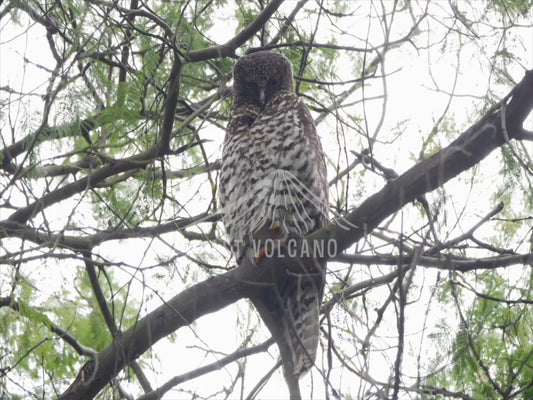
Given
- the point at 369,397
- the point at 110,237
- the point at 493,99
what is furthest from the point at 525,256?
the point at 110,237

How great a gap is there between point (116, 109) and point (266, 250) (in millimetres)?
1157

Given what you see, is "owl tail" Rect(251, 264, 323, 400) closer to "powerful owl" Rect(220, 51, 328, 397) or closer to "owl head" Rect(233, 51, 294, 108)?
"powerful owl" Rect(220, 51, 328, 397)

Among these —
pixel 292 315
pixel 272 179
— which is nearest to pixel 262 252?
pixel 292 315

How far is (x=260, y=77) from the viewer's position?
4961 mm

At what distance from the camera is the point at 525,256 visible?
11.5 feet

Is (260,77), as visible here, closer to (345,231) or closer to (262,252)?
(262,252)

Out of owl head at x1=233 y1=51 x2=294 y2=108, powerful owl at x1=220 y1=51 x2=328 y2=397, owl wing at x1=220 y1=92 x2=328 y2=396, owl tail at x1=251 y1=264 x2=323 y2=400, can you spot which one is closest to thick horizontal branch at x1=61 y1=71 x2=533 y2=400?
owl tail at x1=251 y1=264 x2=323 y2=400

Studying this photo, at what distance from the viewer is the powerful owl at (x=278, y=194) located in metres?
4.25

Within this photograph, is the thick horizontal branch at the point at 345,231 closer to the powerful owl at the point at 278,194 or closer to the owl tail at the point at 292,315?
the owl tail at the point at 292,315

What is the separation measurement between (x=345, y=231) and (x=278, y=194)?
3.69ft

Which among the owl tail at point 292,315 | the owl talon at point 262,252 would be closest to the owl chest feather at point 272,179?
the owl talon at point 262,252

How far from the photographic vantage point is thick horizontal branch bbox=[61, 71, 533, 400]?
2.97m

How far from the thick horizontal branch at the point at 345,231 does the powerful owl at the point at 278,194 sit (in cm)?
46

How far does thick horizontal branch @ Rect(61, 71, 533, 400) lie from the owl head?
159cm
